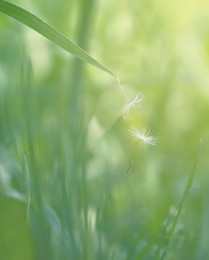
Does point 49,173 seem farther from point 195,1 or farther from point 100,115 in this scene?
point 195,1

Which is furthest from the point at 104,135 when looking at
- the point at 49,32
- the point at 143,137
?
the point at 49,32

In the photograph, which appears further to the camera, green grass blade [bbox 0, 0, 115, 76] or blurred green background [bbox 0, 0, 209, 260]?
blurred green background [bbox 0, 0, 209, 260]

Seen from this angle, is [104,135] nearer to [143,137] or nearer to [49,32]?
[143,137]

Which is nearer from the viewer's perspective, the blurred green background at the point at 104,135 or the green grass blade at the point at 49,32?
the green grass blade at the point at 49,32

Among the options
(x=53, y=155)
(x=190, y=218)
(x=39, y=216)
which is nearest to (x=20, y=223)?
(x=39, y=216)
